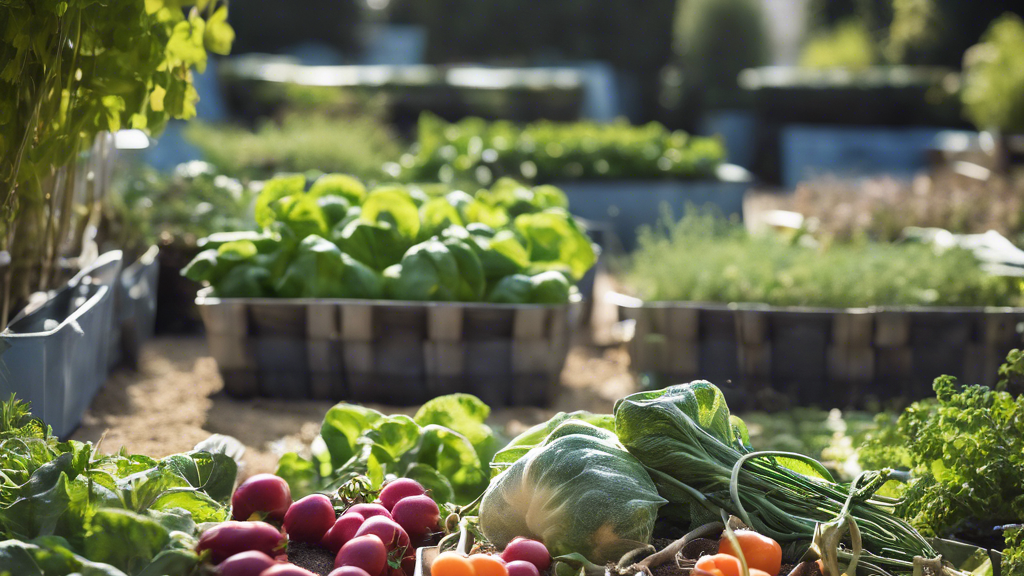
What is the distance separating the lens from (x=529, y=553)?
4.57ft

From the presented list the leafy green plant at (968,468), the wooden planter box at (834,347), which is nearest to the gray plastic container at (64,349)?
the leafy green plant at (968,468)

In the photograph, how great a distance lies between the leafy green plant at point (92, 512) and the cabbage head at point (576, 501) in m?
0.49

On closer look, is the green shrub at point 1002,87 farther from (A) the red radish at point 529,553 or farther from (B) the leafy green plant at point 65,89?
(A) the red radish at point 529,553

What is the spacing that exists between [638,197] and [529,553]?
19.9 ft

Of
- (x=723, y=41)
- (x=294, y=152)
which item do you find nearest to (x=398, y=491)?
(x=294, y=152)

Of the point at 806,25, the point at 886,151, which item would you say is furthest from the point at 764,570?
the point at 806,25

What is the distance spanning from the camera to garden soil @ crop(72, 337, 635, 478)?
2.64 m

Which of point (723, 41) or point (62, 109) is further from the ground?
point (723, 41)

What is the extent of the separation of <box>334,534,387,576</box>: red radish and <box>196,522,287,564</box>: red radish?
16 cm

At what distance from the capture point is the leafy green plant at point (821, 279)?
11.5ft

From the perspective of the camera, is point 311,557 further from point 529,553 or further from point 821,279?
point 821,279

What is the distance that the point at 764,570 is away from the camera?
4.47 ft

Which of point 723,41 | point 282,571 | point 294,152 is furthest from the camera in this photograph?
point 723,41

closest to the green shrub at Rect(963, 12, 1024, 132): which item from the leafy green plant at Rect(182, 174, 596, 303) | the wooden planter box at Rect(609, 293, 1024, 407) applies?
the wooden planter box at Rect(609, 293, 1024, 407)
